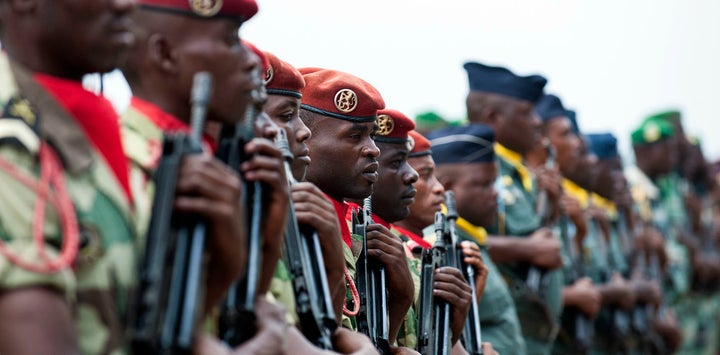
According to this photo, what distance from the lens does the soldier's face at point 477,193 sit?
27.9 ft

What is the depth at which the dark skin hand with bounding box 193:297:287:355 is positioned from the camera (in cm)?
320

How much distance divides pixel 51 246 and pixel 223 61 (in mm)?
844

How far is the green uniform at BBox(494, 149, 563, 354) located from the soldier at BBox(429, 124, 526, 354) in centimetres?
80

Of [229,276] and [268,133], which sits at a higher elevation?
[268,133]

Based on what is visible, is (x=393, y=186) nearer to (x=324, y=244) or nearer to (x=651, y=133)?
(x=324, y=244)

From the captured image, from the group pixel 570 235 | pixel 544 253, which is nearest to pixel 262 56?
pixel 544 253

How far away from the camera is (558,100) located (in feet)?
43.3

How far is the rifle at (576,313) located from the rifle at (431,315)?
5.36 metres

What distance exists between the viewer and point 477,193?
339 inches

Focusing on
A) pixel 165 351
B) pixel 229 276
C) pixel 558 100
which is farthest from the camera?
pixel 558 100

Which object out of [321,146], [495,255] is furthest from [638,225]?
[321,146]

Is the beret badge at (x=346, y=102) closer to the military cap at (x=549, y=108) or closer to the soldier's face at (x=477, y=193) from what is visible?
the soldier's face at (x=477, y=193)

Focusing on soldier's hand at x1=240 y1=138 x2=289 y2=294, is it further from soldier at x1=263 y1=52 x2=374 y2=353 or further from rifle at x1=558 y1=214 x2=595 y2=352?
rifle at x1=558 y1=214 x2=595 y2=352

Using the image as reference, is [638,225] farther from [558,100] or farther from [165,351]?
[165,351]
